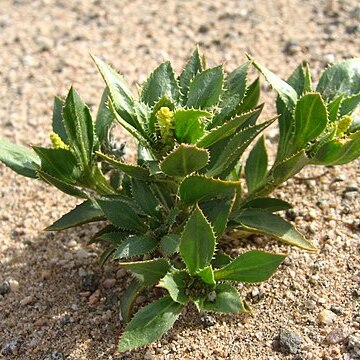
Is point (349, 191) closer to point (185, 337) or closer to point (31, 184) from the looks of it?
point (185, 337)

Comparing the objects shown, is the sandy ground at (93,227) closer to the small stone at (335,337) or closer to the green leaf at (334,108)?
the small stone at (335,337)

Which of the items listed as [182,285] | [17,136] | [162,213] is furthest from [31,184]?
[182,285]

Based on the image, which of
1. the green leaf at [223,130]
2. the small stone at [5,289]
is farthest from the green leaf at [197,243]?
the small stone at [5,289]

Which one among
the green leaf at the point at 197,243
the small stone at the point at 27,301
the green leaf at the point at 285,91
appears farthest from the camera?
the small stone at the point at 27,301

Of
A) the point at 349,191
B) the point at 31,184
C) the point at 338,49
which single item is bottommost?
the point at 31,184

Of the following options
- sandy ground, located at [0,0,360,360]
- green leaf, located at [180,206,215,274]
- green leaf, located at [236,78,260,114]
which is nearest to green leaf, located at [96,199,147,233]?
green leaf, located at [180,206,215,274]

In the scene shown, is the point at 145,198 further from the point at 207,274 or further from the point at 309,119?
the point at 309,119

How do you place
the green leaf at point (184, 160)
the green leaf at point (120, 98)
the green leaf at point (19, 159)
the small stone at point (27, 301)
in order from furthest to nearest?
1. the small stone at point (27, 301)
2. the green leaf at point (19, 159)
3. the green leaf at point (120, 98)
4. the green leaf at point (184, 160)
